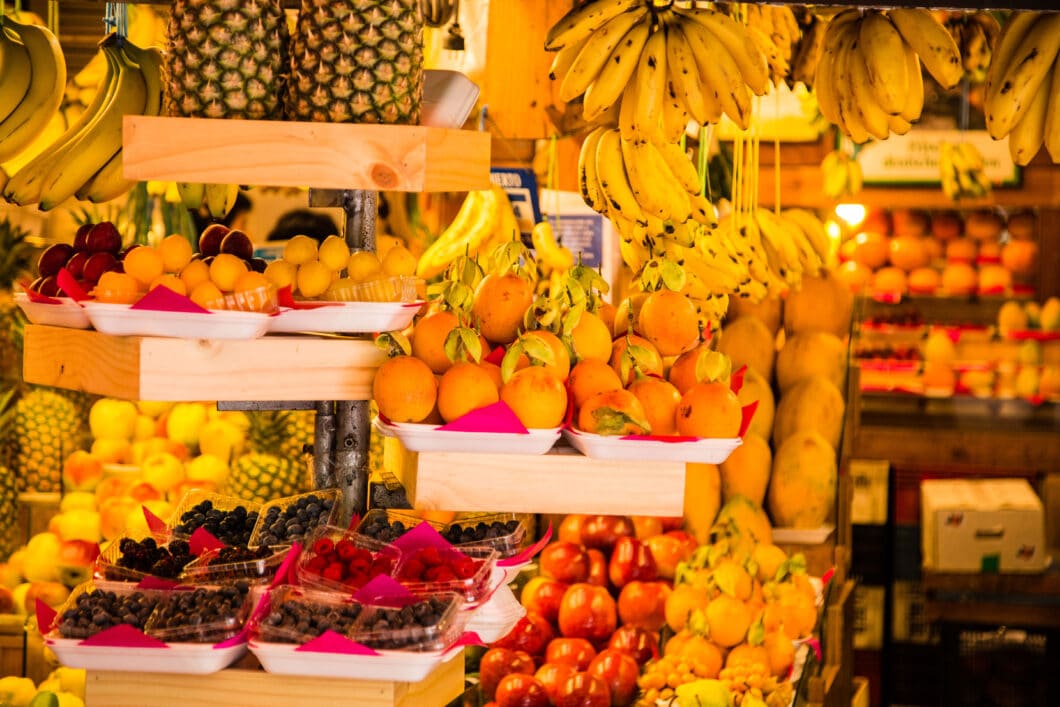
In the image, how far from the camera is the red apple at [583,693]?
3.02 meters

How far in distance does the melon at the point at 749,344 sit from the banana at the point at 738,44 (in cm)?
175

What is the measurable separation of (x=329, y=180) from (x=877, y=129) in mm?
1374

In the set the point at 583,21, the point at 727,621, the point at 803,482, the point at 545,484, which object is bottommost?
the point at 727,621

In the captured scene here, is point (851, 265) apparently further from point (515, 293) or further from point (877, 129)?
point (515, 293)

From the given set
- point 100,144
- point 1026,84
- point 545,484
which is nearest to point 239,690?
point 545,484

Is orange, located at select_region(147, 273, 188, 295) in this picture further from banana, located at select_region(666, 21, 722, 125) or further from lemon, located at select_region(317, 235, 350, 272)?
banana, located at select_region(666, 21, 722, 125)

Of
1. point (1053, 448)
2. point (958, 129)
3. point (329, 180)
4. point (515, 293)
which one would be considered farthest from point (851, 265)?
point (329, 180)

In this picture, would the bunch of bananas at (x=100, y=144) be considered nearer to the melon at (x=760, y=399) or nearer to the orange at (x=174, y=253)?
the orange at (x=174, y=253)

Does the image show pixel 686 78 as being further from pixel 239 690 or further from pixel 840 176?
pixel 840 176

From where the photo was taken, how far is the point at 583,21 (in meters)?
2.56

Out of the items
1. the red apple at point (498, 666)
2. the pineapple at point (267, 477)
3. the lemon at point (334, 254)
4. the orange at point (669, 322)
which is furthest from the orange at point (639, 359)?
the pineapple at point (267, 477)

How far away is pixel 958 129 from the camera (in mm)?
6957

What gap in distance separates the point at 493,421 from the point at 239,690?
60 centimetres

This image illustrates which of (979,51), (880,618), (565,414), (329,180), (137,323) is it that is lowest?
(880,618)
